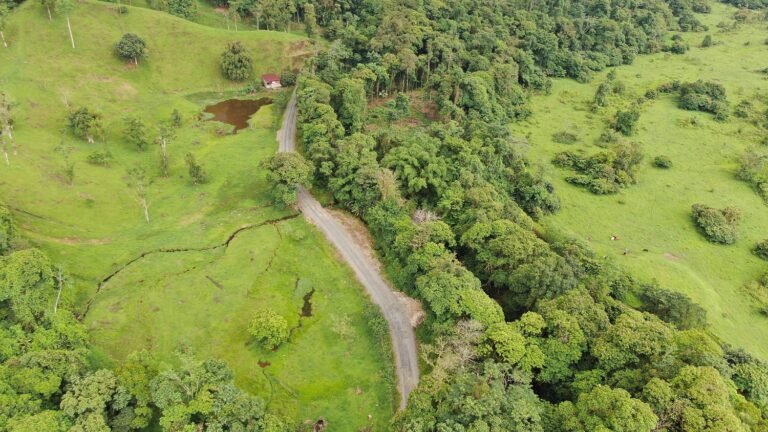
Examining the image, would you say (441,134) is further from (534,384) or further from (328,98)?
(534,384)

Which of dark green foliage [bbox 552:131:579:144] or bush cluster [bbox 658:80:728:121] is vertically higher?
bush cluster [bbox 658:80:728:121]

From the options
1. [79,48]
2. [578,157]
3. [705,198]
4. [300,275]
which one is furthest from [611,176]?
[79,48]

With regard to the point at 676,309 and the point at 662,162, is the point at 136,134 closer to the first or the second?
the point at 676,309

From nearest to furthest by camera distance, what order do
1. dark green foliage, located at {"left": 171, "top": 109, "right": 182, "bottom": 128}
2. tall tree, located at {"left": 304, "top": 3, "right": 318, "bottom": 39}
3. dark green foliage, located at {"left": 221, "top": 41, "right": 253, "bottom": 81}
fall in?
1. dark green foliage, located at {"left": 171, "top": 109, "right": 182, "bottom": 128}
2. dark green foliage, located at {"left": 221, "top": 41, "right": 253, "bottom": 81}
3. tall tree, located at {"left": 304, "top": 3, "right": 318, "bottom": 39}

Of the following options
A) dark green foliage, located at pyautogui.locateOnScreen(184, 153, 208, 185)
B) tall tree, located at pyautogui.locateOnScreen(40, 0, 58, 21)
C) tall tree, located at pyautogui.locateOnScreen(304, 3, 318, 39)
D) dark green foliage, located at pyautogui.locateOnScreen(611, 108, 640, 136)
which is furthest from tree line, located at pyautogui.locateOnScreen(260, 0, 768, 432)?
tall tree, located at pyautogui.locateOnScreen(40, 0, 58, 21)

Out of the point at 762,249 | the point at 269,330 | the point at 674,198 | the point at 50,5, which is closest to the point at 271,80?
the point at 50,5

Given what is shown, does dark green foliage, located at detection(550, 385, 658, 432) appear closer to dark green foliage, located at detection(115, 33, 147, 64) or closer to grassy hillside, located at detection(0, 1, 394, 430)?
grassy hillside, located at detection(0, 1, 394, 430)
